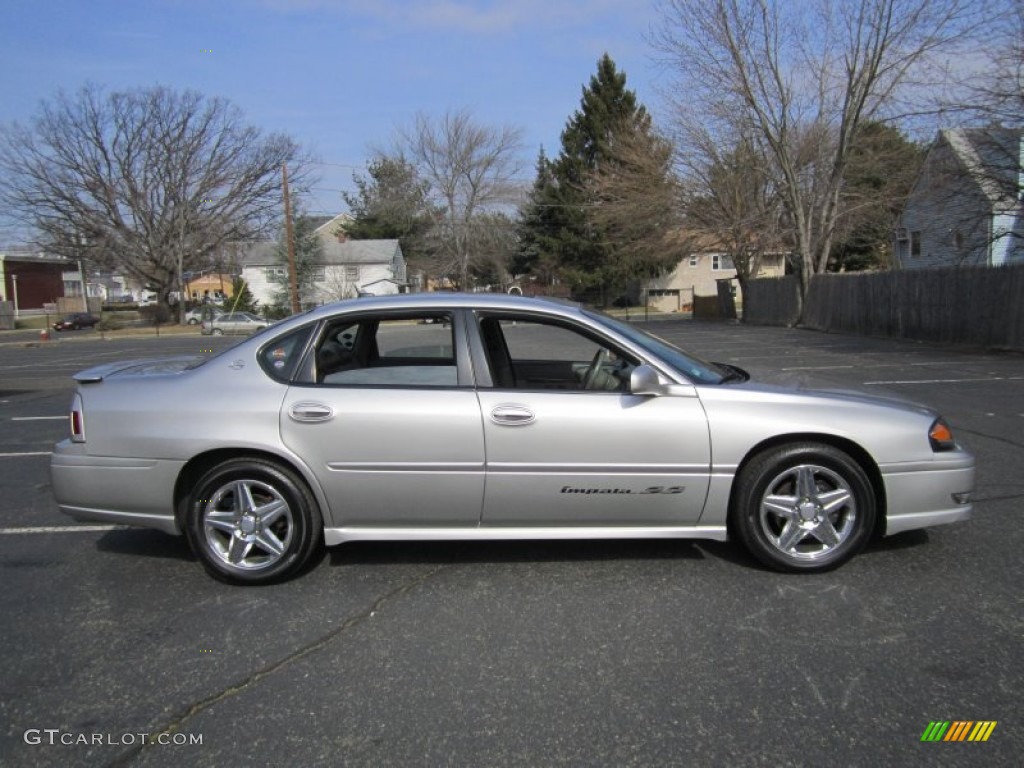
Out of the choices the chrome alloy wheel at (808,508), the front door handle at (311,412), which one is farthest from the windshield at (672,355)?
the front door handle at (311,412)

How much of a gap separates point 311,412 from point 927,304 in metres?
19.3

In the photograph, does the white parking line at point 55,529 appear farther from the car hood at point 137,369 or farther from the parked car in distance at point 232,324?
the parked car in distance at point 232,324

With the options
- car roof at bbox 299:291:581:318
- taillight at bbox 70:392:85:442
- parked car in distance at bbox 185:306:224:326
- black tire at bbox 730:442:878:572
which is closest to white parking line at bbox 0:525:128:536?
taillight at bbox 70:392:85:442

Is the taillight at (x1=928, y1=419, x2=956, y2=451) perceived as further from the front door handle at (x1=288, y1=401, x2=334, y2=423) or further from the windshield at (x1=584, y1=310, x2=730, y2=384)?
the front door handle at (x1=288, y1=401, x2=334, y2=423)

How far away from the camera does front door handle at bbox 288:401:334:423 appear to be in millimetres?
3854

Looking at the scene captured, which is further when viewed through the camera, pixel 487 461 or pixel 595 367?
pixel 595 367

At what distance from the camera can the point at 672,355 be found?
4301 mm

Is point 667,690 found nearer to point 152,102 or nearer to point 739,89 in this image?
point 739,89

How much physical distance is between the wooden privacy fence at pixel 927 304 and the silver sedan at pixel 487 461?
14.6m

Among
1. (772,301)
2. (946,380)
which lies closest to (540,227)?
(772,301)

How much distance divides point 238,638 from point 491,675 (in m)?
1.23

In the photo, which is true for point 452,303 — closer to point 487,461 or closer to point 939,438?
point 487,461

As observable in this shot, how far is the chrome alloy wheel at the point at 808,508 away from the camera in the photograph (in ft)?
12.7

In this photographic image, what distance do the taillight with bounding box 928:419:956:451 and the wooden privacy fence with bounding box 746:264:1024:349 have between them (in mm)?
14177
